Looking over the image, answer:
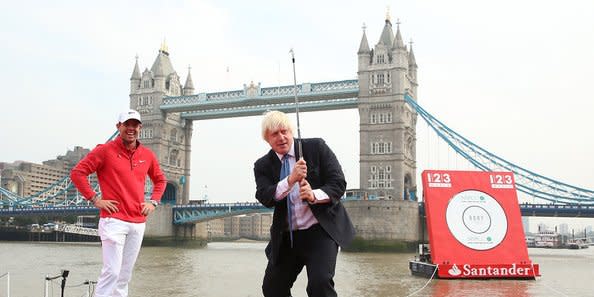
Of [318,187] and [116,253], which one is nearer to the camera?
[318,187]

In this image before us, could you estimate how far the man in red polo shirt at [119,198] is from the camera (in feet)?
18.1

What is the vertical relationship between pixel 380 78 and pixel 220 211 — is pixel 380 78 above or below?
above

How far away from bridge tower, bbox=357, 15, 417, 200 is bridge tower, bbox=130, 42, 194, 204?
842 inches

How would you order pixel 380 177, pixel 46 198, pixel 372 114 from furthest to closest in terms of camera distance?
pixel 46 198, pixel 372 114, pixel 380 177

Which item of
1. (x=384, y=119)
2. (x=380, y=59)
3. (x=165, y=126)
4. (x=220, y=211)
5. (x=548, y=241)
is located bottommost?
(x=548, y=241)

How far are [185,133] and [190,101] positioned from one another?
597 cm

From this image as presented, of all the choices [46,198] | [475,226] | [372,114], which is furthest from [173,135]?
[475,226]

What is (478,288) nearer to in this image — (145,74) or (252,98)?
(252,98)

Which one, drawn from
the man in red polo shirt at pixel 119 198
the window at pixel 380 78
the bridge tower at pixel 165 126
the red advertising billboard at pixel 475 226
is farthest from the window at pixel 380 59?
the man in red polo shirt at pixel 119 198

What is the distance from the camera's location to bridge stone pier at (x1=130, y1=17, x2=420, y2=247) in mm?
47656

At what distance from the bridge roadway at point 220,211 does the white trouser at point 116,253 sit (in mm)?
42975

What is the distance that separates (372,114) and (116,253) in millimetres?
51630

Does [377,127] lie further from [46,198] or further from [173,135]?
[46,198]

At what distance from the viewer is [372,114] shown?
56.4m
